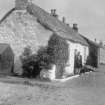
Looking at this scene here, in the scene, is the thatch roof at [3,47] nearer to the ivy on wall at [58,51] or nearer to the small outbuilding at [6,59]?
the small outbuilding at [6,59]

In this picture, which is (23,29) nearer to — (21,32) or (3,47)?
(21,32)

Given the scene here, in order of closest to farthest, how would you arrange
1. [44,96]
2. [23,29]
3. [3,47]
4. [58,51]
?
[44,96], [58,51], [3,47], [23,29]

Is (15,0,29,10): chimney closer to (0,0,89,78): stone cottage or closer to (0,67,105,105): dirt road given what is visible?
(0,0,89,78): stone cottage

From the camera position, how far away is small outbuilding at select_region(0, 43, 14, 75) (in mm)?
18328

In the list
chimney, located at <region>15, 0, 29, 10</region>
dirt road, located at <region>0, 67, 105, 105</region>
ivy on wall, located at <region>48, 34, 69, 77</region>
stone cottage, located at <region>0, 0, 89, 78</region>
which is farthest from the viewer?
chimney, located at <region>15, 0, 29, 10</region>

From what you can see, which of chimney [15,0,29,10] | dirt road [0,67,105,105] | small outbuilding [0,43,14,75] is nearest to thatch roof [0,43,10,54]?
small outbuilding [0,43,14,75]

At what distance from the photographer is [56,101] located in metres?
10.6

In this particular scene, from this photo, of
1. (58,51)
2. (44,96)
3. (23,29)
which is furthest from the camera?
(23,29)

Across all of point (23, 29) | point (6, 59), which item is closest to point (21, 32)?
point (23, 29)

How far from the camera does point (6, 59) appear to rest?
18719 mm

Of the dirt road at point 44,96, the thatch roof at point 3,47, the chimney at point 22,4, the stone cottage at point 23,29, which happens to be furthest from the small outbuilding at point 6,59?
the dirt road at point 44,96

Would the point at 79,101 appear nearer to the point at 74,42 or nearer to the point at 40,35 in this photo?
the point at 40,35

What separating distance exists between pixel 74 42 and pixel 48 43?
17.8 feet

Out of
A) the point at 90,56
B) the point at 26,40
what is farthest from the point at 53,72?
the point at 90,56
